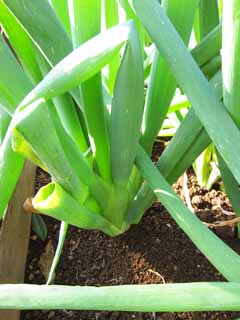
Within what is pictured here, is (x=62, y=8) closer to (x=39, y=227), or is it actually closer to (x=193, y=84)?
(x=193, y=84)

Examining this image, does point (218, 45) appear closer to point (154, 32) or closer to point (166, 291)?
point (154, 32)

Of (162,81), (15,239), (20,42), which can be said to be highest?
(20,42)

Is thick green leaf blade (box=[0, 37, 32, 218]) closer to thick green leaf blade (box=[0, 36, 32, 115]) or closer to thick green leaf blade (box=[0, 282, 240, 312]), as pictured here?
thick green leaf blade (box=[0, 36, 32, 115])

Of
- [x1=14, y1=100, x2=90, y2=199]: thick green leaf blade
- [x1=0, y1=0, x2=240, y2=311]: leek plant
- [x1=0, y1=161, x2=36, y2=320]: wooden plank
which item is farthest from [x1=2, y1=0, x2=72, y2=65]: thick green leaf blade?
[x1=0, y1=161, x2=36, y2=320]: wooden plank

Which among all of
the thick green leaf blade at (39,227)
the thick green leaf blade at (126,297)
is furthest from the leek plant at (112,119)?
the thick green leaf blade at (39,227)

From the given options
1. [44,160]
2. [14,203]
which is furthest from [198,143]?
[14,203]

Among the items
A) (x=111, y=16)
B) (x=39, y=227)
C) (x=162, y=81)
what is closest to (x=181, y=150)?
(x=162, y=81)

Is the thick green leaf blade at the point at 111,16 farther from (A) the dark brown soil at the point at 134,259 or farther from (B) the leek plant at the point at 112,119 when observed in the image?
(A) the dark brown soil at the point at 134,259
